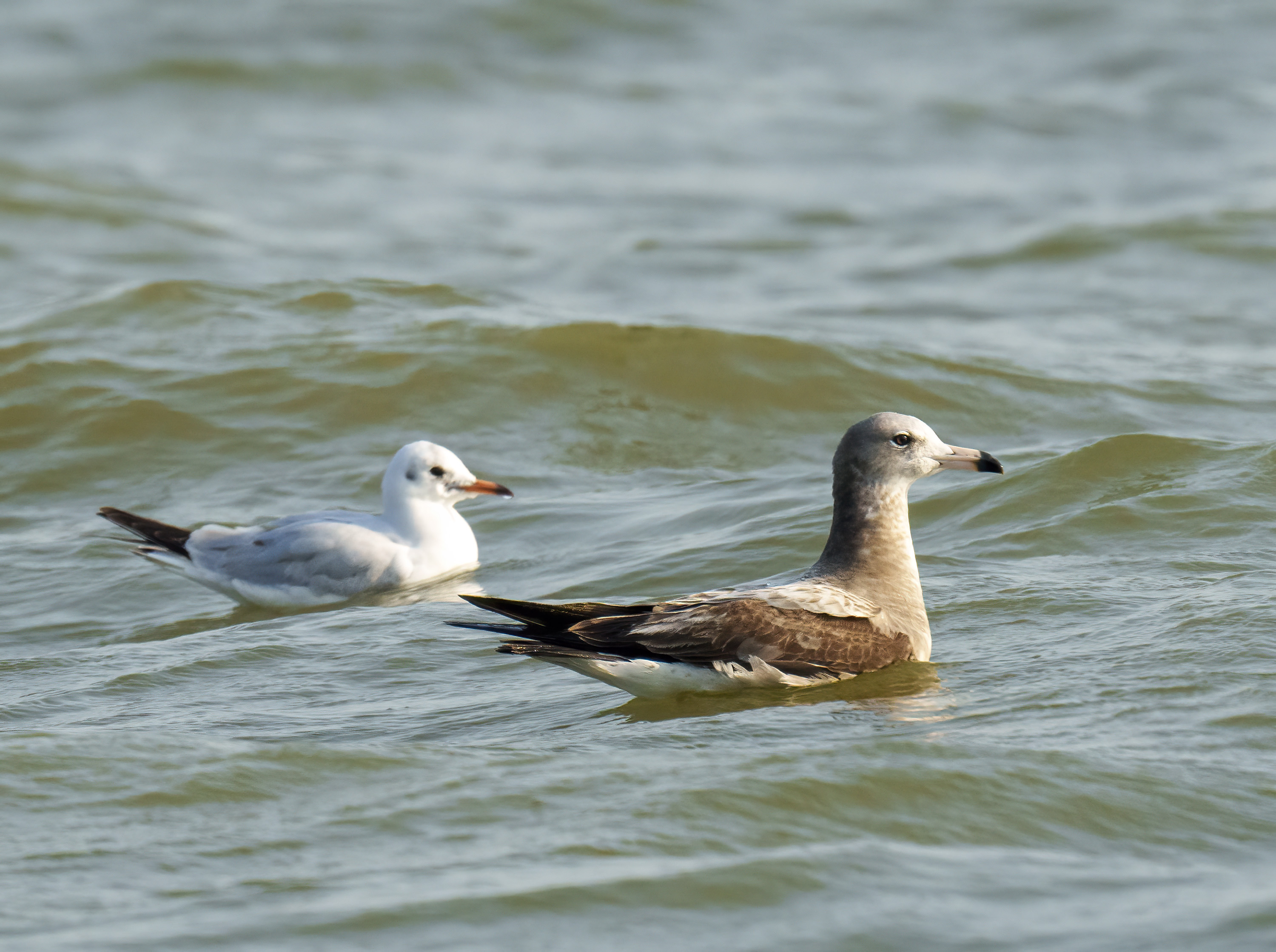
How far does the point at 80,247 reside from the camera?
62.0ft

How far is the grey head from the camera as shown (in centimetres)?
776

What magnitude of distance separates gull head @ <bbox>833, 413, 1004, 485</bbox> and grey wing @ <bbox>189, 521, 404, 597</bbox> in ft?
11.1

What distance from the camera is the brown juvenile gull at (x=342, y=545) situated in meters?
9.88

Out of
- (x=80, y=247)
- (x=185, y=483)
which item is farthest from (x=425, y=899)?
(x=80, y=247)

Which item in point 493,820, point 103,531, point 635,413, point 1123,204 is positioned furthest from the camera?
point 1123,204

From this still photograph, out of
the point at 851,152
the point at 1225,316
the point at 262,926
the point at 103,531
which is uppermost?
the point at 851,152

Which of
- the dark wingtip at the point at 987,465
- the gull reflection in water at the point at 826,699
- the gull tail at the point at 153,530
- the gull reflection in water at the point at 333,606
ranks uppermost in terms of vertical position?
the dark wingtip at the point at 987,465

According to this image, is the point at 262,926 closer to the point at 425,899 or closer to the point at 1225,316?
the point at 425,899

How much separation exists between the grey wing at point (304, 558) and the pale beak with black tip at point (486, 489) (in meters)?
0.63

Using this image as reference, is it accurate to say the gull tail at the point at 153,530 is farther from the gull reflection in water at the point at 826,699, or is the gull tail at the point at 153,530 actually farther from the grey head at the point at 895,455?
the grey head at the point at 895,455

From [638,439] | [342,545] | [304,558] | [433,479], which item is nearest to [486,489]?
[433,479]

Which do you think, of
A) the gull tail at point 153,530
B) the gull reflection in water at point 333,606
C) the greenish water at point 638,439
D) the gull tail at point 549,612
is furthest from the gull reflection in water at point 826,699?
the gull tail at point 153,530

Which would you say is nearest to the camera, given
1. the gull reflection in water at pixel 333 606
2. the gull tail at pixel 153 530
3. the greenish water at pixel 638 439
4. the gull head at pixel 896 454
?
the greenish water at pixel 638 439

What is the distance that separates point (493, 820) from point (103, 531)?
6374 mm
